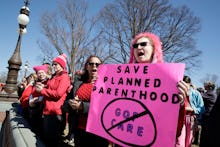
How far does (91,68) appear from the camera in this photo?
8.87 feet

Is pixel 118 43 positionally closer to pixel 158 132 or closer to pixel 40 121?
pixel 40 121

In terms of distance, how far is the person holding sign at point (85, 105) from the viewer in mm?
2391

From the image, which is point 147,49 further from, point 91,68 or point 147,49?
point 91,68

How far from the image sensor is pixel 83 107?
2381 millimetres

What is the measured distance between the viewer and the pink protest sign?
159 cm

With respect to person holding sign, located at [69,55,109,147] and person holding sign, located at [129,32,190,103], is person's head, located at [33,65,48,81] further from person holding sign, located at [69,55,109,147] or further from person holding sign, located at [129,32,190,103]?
person holding sign, located at [129,32,190,103]

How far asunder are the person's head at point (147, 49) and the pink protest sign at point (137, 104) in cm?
14

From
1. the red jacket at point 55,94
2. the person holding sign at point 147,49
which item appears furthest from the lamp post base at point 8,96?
the person holding sign at point 147,49

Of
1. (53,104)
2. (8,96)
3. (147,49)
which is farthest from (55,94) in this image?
(8,96)

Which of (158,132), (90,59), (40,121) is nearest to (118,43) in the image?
(40,121)

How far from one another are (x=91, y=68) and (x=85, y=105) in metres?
0.49

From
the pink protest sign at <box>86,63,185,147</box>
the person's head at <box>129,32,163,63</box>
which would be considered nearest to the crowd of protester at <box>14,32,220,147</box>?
the person's head at <box>129,32,163,63</box>

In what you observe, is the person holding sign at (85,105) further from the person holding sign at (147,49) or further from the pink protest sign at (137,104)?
the person holding sign at (147,49)

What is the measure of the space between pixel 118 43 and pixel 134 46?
57.5ft
